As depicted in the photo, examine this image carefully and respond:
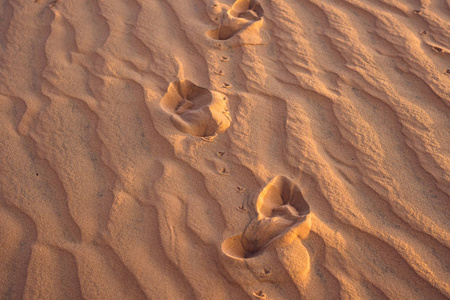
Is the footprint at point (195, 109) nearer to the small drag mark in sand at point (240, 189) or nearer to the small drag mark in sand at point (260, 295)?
the small drag mark in sand at point (240, 189)

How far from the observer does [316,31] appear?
250 cm

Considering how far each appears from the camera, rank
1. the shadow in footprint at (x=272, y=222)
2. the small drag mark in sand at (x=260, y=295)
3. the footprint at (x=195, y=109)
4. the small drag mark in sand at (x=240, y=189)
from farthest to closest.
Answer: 1. the footprint at (x=195, y=109)
2. the small drag mark in sand at (x=240, y=189)
3. the shadow in footprint at (x=272, y=222)
4. the small drag mark in sand at (x=260, y=295)

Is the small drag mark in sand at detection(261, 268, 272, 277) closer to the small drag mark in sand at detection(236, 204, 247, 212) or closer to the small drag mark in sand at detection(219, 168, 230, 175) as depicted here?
the small drag mark in sand at detection(236, 204, 247, 212)

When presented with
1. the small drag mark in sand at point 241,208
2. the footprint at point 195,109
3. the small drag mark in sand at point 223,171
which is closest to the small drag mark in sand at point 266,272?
the small drag mark in sand at point 241,208

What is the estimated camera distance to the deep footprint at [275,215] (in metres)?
1.54

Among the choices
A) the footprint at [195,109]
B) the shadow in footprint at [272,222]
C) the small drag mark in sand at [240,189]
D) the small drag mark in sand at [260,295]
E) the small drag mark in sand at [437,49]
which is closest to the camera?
the small drag mark in sand at [260,295]

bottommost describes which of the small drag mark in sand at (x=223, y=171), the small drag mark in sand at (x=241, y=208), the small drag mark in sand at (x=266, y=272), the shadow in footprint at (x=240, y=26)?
the small drag mark in sand at (x=266, y=272)

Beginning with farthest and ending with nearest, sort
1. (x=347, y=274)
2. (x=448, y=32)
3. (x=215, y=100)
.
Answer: (x=448, y=32), (x=215, y=100), (x=347, y=274)

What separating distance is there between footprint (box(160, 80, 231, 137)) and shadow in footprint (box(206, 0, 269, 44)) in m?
0.50

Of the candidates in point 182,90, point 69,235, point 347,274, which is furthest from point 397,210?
point 69,235

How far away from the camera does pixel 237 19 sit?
8.16 ft

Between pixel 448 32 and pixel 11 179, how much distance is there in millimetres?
2557

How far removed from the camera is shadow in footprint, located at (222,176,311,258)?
5.00 feet

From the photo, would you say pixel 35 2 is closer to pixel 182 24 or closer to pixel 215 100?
pixel 182 24
